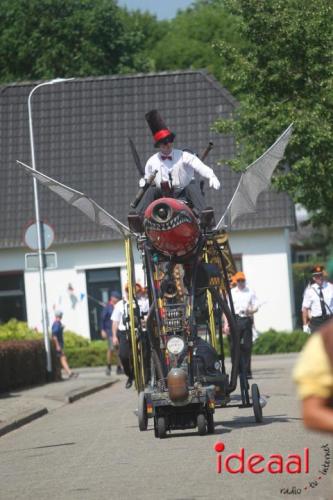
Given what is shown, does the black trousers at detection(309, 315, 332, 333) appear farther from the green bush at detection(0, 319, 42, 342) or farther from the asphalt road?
the green bush at detection(0, 319, 42, 342)

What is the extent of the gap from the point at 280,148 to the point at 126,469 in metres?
4.01

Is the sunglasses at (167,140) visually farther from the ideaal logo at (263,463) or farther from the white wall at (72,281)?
the white wall at (72,281)

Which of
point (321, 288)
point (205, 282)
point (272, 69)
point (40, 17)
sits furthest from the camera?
point (40, 17)

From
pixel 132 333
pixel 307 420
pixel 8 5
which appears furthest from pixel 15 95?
pixel 307 420

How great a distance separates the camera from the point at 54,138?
4700 centimetres

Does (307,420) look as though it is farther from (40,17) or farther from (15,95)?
(40,17)

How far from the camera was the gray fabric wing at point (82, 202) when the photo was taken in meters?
14.7

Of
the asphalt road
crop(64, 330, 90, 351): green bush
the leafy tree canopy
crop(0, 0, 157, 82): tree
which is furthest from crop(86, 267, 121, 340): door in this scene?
the asphalt road

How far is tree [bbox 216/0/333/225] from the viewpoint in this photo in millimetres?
27594

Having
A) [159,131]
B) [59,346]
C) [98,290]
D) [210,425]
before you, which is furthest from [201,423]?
[98,290]

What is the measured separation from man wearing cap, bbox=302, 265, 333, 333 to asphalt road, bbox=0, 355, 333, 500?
2.68 m

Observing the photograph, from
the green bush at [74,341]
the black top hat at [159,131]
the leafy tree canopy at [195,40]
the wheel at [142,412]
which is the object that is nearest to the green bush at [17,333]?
the green bush at [74,341]

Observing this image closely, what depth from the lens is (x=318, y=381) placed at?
554 centimetres

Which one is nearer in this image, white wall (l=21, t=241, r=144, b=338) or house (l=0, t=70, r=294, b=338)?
house (l=0, t=70, r=294, b=338)
